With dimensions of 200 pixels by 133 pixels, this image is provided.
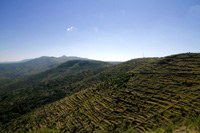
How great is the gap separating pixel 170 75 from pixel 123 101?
40.0ft

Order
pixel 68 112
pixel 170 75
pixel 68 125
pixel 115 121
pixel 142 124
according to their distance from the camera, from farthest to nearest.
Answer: pixel 68 112
pixel 170 75
pixel 68 125
pixel 115 121
pixel 142 124

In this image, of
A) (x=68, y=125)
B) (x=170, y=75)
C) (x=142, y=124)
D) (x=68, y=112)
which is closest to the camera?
(x=142, y=124)

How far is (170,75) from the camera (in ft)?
75.7

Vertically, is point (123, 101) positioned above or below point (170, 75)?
below

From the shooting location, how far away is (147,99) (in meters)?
18.3

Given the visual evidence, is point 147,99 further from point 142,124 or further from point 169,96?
point 142,124

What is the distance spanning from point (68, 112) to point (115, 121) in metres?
13.1

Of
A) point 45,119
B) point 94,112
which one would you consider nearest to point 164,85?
point 94,112

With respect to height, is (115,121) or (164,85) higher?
(164,85)

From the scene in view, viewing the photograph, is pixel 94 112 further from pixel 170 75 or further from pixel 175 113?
pixel 170 75

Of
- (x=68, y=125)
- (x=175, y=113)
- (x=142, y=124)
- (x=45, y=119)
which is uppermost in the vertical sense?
(x=175, y=113)

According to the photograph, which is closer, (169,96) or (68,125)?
(169,96)

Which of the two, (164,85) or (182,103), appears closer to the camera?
(182,103)

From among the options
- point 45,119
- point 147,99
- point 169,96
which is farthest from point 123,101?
point 45,119
